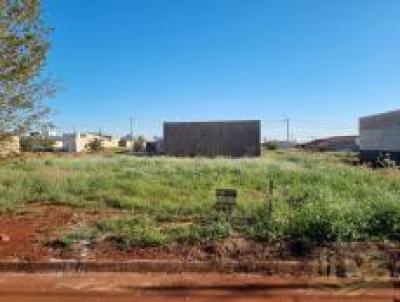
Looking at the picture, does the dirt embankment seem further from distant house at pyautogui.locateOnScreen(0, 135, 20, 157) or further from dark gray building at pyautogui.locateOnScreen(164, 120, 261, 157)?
dark gray building at pyautogui.locateOnScreen(164, 120, 261, 157)

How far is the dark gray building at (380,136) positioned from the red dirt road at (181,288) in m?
30.3

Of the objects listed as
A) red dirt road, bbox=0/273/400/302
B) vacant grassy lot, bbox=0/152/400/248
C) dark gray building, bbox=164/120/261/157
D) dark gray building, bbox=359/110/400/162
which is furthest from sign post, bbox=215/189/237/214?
dark gray building, bbox=164/120/261/157

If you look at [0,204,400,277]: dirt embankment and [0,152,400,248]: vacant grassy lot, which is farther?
[0,152,400,248]: vacant grassy lot

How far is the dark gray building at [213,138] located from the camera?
49.2 m

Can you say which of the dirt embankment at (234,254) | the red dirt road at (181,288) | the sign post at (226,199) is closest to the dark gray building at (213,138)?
the sign post at (226,199)

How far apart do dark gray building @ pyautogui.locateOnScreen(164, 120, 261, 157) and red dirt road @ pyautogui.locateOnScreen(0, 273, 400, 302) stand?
41.4 meters

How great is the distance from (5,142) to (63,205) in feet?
9.09

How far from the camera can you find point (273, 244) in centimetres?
870

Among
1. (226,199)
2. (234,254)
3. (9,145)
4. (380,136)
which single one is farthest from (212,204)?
(380,136)

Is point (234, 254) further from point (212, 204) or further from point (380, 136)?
point (380, 136)

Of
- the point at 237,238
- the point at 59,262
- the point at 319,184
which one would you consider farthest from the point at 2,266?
the point at 319,184

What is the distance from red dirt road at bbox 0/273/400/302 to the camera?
6762mm

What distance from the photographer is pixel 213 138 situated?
163ft

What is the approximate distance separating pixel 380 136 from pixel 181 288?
41.1 metres
